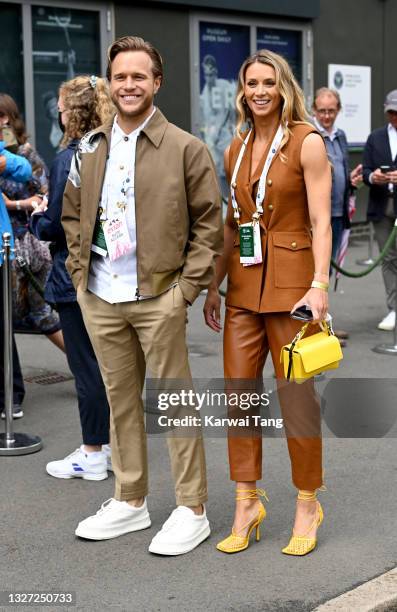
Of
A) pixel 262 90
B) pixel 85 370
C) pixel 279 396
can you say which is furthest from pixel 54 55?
pixel 279 396

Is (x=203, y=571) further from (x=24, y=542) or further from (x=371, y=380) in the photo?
(x=371, y=380)

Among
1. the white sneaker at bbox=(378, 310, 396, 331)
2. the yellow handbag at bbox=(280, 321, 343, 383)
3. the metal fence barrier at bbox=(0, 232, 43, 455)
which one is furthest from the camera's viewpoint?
the white sneaker at bbox=(378, 310, 396, 331)

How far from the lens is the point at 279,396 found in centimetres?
423

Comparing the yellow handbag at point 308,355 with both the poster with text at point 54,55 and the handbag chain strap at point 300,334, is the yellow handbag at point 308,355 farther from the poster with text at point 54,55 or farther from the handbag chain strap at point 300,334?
the poster with text at point 54,55

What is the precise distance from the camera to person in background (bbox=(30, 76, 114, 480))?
495cm

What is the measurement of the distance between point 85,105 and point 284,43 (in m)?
10.4

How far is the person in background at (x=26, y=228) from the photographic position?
245 inches

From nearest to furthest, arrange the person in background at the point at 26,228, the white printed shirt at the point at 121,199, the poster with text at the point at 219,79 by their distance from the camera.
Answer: the white printed shirt at the point at 121,199 < the person in background at the point at 26,228 < the poster with text at the point at 219,79

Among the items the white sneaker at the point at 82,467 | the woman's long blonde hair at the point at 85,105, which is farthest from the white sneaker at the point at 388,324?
the woman's long blonde hair at the point at 85,105

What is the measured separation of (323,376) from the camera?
24.3ft

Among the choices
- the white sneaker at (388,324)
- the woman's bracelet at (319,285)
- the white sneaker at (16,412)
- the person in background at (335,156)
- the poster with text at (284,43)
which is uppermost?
the poster with text at (284,43)

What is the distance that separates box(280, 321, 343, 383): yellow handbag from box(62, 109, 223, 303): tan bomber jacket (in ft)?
1.52

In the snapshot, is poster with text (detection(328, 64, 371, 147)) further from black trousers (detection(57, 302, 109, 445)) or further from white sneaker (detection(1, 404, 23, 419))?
black trousers (detection(57, 302, 109, 445))

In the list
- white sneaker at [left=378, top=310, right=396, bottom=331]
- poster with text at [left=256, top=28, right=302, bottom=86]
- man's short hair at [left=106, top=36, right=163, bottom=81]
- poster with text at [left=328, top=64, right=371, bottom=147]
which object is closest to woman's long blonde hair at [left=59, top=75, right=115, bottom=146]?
man's short hair at [left=106, top=36, right=163, bottom=81]
